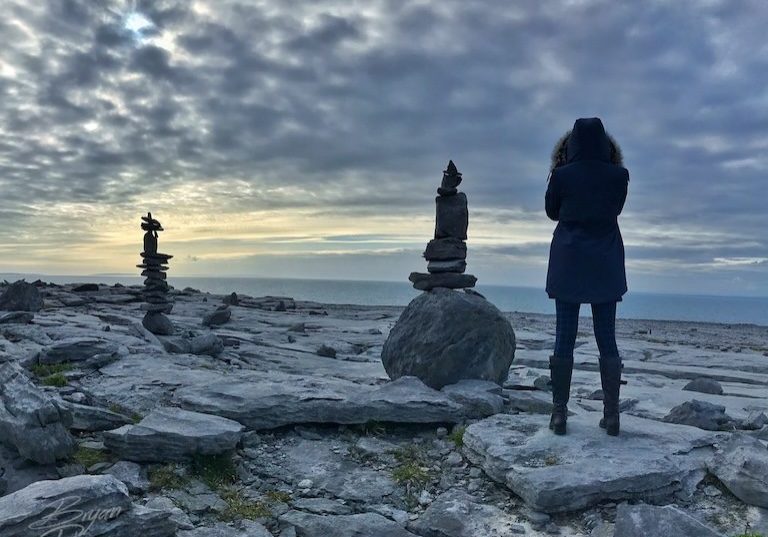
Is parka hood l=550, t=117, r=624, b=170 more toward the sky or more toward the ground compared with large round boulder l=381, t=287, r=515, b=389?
more toward the sky

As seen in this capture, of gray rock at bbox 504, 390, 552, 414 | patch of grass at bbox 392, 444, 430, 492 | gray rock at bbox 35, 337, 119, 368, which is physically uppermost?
gray rock at bbox 35, 337, 119, 368

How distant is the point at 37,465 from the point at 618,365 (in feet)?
20.7

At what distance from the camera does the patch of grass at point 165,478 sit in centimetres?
581

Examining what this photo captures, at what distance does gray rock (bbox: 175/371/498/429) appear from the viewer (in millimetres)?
7488

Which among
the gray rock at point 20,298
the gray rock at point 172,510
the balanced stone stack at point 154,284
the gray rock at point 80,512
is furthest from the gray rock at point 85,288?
the gray rock at point 80,512

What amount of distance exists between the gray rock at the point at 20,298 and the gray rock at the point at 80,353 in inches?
404

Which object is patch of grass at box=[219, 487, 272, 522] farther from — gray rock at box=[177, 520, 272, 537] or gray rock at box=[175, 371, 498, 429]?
gray rock at box=[175, 371, 498, 429]

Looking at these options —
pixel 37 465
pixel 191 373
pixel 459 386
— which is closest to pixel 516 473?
pixel 459 386

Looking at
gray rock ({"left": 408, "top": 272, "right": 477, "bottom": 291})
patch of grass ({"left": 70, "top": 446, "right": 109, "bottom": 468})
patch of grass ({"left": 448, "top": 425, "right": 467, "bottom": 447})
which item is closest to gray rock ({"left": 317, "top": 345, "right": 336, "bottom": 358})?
gray rock ({"left": 408, "top": 272, "right": 477, "bottom": 291})

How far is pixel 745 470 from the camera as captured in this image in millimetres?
5539

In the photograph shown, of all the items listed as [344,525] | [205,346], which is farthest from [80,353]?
[344,525]

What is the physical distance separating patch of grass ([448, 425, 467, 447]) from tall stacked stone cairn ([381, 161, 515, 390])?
1.88 m

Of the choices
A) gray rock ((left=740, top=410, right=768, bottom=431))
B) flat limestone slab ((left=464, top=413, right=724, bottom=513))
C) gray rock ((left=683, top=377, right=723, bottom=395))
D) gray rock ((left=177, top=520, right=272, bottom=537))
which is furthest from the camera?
gray rock ((left=683, top=377, right=723, bottom=395))

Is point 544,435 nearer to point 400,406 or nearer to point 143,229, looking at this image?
point 400,406
